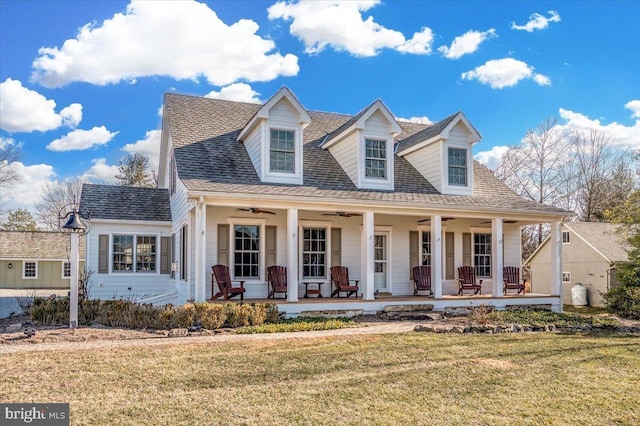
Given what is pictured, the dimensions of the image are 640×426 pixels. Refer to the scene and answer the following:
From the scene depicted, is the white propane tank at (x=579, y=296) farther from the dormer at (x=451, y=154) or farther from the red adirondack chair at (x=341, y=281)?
the red adirondack chair at (x=341, y=281)

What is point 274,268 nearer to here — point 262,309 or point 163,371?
point 262,309

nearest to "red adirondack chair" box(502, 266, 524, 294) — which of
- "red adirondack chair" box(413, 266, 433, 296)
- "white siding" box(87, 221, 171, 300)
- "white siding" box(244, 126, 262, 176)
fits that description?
"red adirondack chair" box(413, 266, 433, 296)

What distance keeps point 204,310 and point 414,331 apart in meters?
4.41

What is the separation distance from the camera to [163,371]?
23.3 feet

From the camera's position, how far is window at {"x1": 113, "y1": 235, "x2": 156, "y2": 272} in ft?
54.9

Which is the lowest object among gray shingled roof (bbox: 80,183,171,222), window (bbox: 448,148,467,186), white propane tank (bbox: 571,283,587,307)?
white propane tank (bbox: 571,283,587,307)

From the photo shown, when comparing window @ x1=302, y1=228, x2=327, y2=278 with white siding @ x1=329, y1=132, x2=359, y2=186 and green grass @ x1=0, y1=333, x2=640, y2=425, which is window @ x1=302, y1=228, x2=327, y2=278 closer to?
white siding @ x1=329, y1=132, x2=359, y2=186

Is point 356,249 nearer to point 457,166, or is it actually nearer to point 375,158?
point 375,158

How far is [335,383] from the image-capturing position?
6625mm

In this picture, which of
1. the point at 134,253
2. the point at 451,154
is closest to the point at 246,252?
the point at 134,253

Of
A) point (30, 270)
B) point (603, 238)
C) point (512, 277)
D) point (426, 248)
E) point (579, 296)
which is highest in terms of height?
point (603, 238)

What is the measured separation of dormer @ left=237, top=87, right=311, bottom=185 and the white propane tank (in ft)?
45.1

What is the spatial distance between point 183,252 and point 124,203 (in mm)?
3996

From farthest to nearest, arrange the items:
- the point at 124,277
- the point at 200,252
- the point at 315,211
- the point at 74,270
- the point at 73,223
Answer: the point at 124,277 → the point at 315,211 → the point at 200,252 → the point at 73,223 → the point at 74,270
